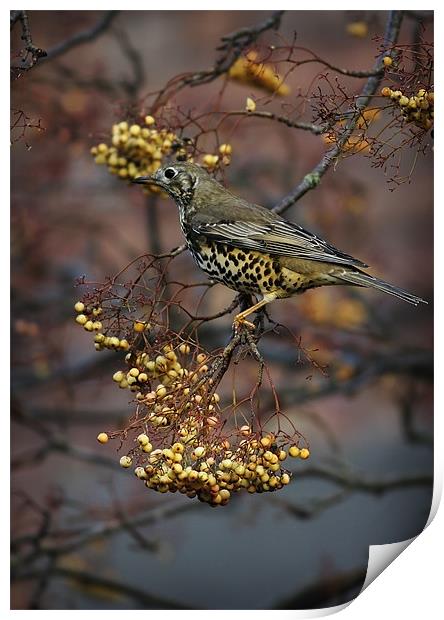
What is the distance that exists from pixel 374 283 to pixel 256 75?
0.51 m

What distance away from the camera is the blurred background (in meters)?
2.10

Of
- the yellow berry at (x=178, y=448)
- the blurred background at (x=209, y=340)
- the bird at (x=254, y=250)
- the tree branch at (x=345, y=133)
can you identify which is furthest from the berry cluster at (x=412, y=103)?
the yellow berry at (x=178, y=448)

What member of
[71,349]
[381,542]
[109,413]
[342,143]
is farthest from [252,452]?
[71,349]

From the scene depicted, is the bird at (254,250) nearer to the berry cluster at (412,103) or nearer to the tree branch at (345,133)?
the tree branch at (345,133)

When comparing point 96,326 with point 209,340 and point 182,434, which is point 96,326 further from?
point 209,340

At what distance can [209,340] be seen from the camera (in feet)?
8.79

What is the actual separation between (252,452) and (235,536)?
41.4 inches

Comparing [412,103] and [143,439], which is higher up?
[412,103]

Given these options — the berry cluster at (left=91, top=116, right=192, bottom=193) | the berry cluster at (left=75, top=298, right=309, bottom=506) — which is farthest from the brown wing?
the berry cluster at (left=75, top=298, right=309, bottom=506)

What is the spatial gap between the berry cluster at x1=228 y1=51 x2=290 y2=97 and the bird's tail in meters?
0.43

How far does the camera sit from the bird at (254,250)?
5.27 feet

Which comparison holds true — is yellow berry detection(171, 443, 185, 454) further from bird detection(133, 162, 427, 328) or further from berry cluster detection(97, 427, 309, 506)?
bird detection(133, 162, 427, 328)

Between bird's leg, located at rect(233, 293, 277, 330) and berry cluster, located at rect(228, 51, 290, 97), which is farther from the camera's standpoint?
berry cluster, located at rect(228, 51, 290, 97)

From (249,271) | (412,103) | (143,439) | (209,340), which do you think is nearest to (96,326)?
(143,439)
